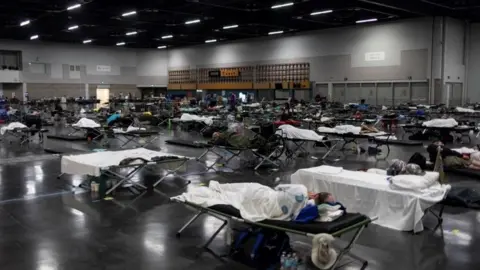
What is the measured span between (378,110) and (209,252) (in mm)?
19202

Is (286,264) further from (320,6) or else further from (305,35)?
(305,35)

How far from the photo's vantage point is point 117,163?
23.5ft

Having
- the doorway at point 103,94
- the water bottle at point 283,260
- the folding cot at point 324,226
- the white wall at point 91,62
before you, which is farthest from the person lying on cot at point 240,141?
the doorway at point 103,94

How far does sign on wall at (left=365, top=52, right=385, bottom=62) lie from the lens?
24844 mm

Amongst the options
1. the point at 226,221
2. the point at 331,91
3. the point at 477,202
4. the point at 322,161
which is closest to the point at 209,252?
the point at 226,221

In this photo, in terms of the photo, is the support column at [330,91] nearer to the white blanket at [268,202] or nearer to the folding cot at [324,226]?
the white blanket at [268,202]

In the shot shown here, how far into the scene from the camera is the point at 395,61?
79.6 feet

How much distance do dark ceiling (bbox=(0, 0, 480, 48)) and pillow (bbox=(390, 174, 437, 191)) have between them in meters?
14.5

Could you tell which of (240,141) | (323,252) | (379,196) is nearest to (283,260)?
(323,252)

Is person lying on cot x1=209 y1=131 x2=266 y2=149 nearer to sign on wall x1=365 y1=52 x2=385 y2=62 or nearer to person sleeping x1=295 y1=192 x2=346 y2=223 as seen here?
person sleeping x1=295 y1=192 x2=346 y2=223

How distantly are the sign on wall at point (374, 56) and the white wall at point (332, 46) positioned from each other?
0.16 metres

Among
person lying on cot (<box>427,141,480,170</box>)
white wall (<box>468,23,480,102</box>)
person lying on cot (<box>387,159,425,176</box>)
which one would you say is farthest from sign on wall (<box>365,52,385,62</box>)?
person lying on cot (<box>387,159,425,176</box>)

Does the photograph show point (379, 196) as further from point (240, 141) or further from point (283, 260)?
point (240, 141)

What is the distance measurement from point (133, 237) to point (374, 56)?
73.7ft
